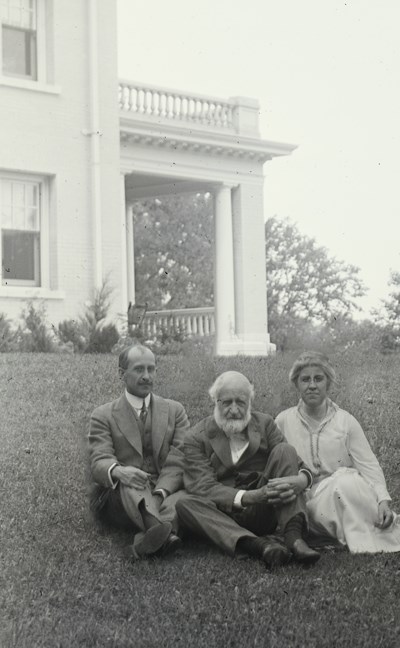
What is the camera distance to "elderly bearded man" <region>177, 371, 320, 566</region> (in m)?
5.47

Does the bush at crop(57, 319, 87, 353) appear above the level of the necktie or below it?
Result: above

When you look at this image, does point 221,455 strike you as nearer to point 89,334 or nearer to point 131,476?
point 131,476

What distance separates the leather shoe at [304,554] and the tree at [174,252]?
26.4m

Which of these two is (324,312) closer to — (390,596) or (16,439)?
(16,439)

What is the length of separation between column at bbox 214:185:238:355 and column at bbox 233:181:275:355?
22cm

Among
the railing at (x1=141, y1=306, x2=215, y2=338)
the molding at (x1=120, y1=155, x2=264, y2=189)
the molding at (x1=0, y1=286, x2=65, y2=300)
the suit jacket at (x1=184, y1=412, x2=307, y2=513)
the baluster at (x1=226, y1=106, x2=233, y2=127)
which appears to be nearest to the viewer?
the suit jacket at (x1=184, y1=412, x2=307, y2=513)

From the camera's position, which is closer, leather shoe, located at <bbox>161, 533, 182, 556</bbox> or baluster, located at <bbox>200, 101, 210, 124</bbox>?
leather shoe, located at <bbox>161, 533, 182, 556</bbox>

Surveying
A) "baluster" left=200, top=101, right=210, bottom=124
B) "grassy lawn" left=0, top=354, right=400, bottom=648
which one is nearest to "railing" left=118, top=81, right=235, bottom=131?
"baluster" left=200, top=101, right=210, bottom=124

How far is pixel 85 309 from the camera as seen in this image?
46.7 feet

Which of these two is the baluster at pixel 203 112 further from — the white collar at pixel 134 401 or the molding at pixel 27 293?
the white collar at pixel 134 401

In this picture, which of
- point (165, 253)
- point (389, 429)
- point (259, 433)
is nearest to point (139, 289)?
point (165, 253)

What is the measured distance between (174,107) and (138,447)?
41.3 feet

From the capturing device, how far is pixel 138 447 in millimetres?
6176

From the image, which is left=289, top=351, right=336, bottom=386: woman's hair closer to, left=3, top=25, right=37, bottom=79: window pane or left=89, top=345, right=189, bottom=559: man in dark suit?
left=89, top=345, right=189, bottom=559: man in dark suit
